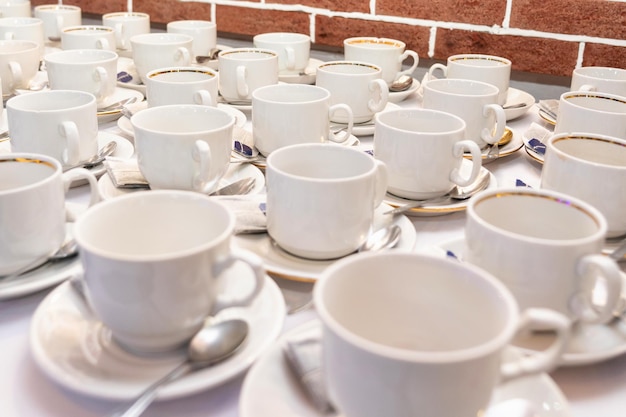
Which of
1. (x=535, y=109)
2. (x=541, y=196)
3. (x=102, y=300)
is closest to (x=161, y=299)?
(x=102, y=300)

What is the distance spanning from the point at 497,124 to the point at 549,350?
1.81 feet

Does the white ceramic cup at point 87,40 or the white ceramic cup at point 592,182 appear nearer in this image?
the white ceramic cup at point 592,182

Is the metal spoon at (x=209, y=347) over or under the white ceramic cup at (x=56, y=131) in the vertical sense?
under

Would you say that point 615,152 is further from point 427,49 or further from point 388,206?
point 427,49

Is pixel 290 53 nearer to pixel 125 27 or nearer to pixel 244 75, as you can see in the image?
pixel 244 75

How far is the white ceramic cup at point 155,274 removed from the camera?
0.45 metres

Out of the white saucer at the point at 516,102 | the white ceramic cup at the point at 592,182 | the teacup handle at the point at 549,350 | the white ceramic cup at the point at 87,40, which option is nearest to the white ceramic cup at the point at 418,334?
the teacup handle at the point at 549,350

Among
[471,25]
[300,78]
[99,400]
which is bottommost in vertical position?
[99,400]

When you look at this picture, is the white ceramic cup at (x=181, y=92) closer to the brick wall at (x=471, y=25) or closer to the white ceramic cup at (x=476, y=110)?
the white ceramic cup at (x=476, y=110)

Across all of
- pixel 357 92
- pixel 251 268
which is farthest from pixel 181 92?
pixel 251 268

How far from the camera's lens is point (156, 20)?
72.9 inches

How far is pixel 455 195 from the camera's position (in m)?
0.79

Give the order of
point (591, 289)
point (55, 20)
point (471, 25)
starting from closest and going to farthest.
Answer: point (591, 289)
point (471, 25)
point (55, 20)

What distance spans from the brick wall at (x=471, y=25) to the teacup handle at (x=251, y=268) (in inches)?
44.0
